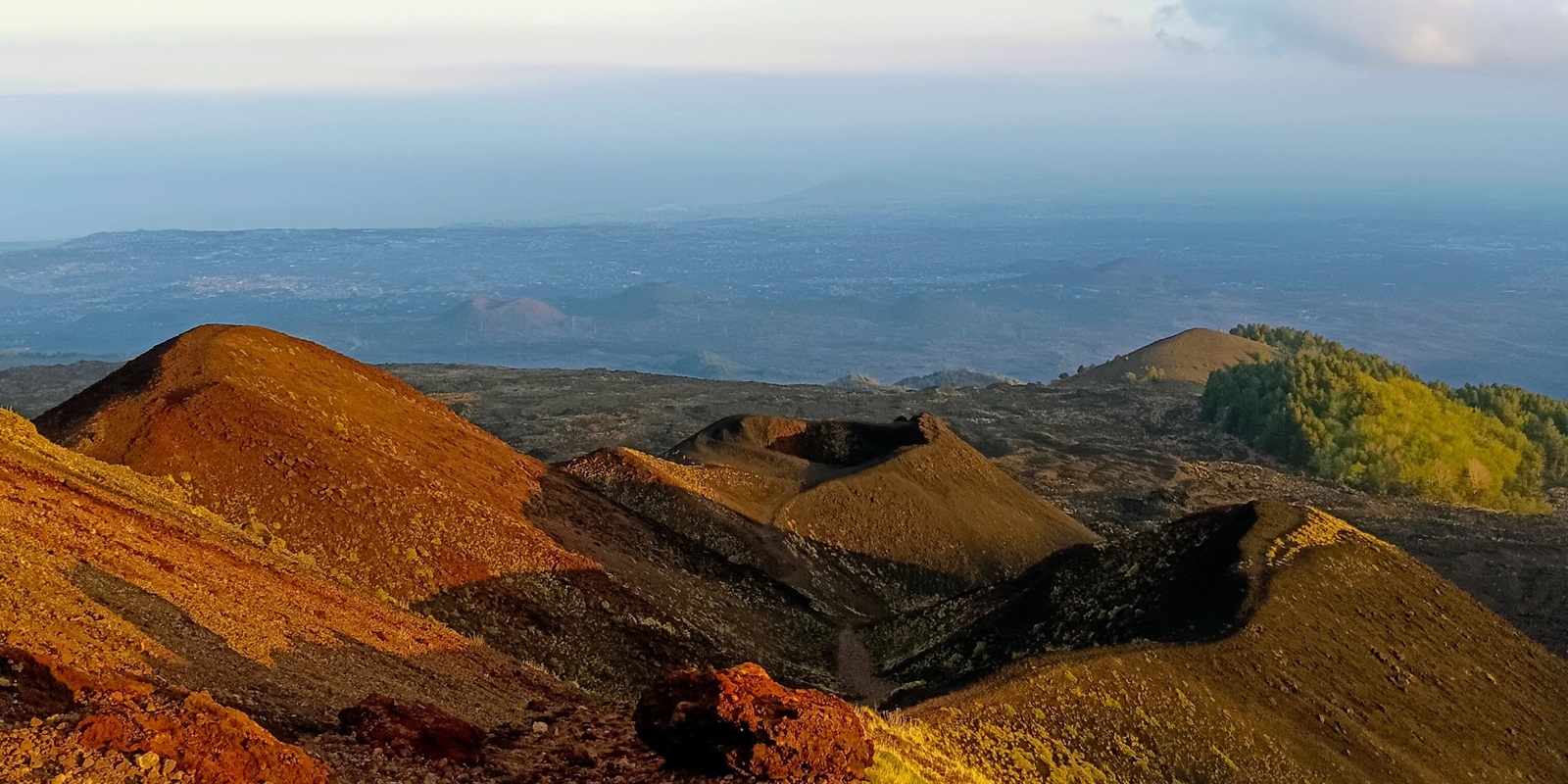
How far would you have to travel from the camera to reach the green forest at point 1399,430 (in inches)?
2510

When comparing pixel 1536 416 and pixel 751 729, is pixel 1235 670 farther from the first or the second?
pixel 1536 416

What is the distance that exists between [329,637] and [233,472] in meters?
9.44

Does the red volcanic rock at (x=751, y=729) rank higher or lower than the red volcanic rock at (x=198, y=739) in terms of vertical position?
lower

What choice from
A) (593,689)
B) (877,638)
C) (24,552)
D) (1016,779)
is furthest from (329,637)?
(877,638)

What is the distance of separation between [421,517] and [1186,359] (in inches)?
3342

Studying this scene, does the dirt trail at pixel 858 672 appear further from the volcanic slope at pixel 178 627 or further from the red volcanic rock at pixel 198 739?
the red volcanic rock at pixel 198 739

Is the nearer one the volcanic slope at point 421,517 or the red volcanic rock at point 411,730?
the red volcanic rock at point 411,730

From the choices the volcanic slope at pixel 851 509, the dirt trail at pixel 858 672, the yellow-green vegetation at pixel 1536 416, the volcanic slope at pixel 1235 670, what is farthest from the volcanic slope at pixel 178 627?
the yellow-green vegetation at pixel 1536 416

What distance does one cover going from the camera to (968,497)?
4259 centimetres

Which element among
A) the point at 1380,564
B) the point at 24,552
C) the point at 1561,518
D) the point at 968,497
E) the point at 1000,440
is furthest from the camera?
the point at 1000,440

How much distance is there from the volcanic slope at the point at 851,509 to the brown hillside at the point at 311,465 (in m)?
6.20

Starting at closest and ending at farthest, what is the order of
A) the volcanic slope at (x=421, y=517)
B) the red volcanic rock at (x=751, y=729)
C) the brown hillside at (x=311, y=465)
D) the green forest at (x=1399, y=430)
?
1. the red volcanic rock at (x=751, y=729)
2. the volcanic slope at (x=421, y=517)
3. the brown hillside at (x=311, y=465)
4. the green forest at (x=1399, y=430)

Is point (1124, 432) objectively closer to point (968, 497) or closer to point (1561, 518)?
point (1561, 518)

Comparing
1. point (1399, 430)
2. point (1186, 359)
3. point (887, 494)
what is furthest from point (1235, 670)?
point (1186, 359)
